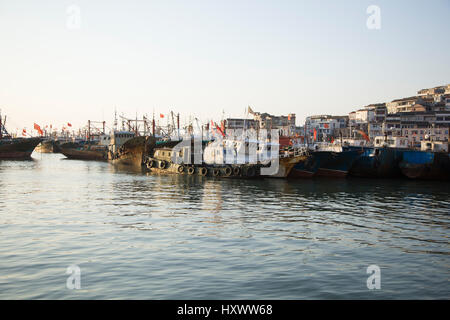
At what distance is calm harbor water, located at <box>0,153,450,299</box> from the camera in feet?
39.3

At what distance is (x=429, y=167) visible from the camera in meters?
49.8

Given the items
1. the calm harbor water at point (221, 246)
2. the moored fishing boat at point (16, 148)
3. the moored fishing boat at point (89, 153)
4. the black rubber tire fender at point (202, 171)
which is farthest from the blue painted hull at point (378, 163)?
the moored fishing boat at point (16, 148)

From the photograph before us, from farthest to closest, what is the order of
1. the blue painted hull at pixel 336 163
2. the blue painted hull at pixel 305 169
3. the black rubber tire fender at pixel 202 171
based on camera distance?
the blue painted hull at pixel 336 163, the blue painted hull at pixel 305 169, the black rubber tire fender at pixel 202 171

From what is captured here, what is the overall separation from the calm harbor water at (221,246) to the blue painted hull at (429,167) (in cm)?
2021

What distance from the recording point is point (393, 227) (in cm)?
2106

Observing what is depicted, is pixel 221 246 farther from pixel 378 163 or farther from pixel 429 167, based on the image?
pixel 429 167

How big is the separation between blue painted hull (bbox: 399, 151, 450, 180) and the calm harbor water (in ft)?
66.3

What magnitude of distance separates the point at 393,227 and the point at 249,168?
24.6 m

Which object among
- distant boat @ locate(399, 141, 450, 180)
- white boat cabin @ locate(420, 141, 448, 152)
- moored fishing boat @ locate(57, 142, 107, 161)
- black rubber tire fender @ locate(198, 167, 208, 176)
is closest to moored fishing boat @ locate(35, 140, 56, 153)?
moored fishing boat @ locate(57, 142, 107, 161)

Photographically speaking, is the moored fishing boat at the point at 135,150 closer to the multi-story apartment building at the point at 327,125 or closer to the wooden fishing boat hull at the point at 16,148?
the wooden fishing boat hull at the point at 16,148

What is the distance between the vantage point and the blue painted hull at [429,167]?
4978 centimetres

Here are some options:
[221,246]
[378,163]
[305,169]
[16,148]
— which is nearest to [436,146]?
[378,163]

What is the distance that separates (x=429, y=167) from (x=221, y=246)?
4149 cm

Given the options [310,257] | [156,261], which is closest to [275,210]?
[310,257]
